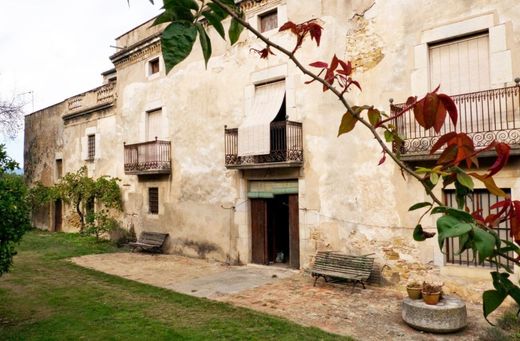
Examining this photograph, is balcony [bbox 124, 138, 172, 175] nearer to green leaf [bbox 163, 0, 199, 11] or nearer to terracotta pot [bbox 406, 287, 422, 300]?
terracotta pot [bbox 406, 287, 422, 300]

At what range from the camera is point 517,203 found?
928mm

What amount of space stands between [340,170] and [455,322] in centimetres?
445

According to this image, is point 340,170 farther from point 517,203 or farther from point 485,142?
point 517,203

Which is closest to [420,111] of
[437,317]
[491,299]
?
[491,299]

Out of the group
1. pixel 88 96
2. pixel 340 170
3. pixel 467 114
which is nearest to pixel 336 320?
pixel 340 170

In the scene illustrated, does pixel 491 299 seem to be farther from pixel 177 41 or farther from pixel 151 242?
pixel 151 242

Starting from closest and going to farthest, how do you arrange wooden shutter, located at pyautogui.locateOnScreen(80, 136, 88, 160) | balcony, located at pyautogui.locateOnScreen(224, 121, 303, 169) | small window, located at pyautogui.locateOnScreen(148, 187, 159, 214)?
1. balcony, located at pyautogui.locateOnScreen(224, 121, 303, 169)
2. small window, located at pyautogui.locateOnScreen(148, 187, 159, 214)
3. wooden shutter, located at pyautogui.locateOnScreen(80, 136, 88, 160)

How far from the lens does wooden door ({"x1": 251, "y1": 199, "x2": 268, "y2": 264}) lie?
39.2 feet

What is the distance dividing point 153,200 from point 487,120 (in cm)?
1173

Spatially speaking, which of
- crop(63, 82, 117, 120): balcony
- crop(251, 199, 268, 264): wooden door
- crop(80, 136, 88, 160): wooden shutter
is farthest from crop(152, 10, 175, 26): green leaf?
crop(80, 136, 88, 160): wooden shutter

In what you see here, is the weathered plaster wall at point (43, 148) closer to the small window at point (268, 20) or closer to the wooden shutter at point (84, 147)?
the wooden shutter at point (84, 147)

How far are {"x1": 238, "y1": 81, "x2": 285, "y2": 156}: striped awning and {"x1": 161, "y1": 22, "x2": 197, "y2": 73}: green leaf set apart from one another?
977 centimetres

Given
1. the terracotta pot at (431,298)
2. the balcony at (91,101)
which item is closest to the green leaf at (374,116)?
the terracotta pot at (431,298)

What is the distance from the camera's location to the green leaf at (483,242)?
2.41 ft
